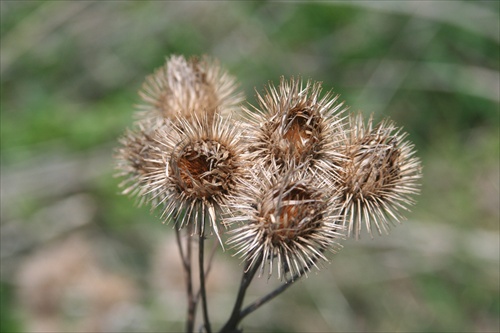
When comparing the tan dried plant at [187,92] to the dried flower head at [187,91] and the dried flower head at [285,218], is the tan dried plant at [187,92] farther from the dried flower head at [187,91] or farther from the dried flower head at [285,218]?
the dried flower head at [285,218]

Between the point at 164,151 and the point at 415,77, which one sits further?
the point at 415,77

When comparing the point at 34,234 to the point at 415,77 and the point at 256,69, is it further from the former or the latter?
the point at 415,77

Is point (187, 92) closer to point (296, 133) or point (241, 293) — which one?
point (296, 133)

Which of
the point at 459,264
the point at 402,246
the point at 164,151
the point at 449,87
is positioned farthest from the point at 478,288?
the point at 164,151

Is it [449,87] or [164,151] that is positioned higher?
[449,87]

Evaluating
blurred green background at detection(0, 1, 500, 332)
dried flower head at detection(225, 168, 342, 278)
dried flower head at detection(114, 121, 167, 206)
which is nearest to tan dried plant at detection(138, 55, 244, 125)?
dried flower head at detection(114, 121, 167, 206)

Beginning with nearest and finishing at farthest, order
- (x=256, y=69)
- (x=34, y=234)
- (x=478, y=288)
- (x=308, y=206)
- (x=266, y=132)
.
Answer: (x=308, y=206) → (x=266, y=132) → (x=478, y=288) → (x=34, y=234) → (x=256, y=69)

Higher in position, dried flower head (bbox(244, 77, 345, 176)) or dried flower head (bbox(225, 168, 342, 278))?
dried flower head (bbox(244, 77, 345, 176))

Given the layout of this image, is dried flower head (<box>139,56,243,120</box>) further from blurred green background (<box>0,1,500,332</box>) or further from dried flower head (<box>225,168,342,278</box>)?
blurred green background (<box>0,1,500,332</box>)
